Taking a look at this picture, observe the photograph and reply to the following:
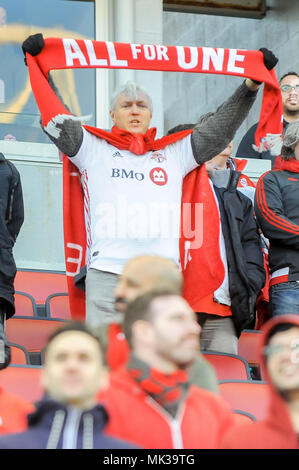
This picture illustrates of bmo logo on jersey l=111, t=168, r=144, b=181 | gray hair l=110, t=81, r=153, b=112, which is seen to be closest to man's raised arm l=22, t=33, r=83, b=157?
bmo logo on jersey l=111, t=168, r=144, b=181

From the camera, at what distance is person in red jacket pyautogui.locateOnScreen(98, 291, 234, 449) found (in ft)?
7.85

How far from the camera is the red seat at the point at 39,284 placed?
5.88 meters

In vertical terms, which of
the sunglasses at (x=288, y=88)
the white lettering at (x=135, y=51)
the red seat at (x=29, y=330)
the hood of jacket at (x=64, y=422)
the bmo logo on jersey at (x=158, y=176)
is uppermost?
the white lettering at (x=135, y=51)

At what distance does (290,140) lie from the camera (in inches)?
193

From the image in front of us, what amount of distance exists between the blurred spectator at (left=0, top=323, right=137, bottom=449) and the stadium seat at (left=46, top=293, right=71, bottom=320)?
2993 millimetres

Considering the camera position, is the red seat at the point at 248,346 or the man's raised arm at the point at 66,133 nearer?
the man's raised arm at the point at 66,133

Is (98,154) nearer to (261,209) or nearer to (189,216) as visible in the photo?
(189,216)

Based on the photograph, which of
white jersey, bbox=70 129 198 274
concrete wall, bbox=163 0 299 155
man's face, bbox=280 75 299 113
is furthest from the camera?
concrete wall, bbox=163 0 299 155

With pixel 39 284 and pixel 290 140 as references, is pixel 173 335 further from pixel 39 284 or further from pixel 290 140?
pixel 39 284

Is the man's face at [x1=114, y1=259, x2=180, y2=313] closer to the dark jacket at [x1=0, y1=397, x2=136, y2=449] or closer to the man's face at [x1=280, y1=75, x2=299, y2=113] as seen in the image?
the dark jacket at [x1=0, y1=397, x2=136, y2=449]

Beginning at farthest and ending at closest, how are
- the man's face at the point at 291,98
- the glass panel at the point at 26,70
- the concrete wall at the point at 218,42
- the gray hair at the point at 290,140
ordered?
the concrete wall at the point at 218,42
the glass panel at the point at 26,70
the man's face at the point at 291,98
the gray hair at the point at 290,140

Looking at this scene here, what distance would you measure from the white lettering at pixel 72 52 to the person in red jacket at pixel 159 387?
2.42 m

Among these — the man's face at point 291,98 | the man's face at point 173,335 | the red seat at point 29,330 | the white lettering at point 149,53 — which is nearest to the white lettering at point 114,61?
the white lettering at point 149,53

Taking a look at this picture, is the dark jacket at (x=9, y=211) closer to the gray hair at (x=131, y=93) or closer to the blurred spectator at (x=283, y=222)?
the gray hair at (x=131, y=93)
